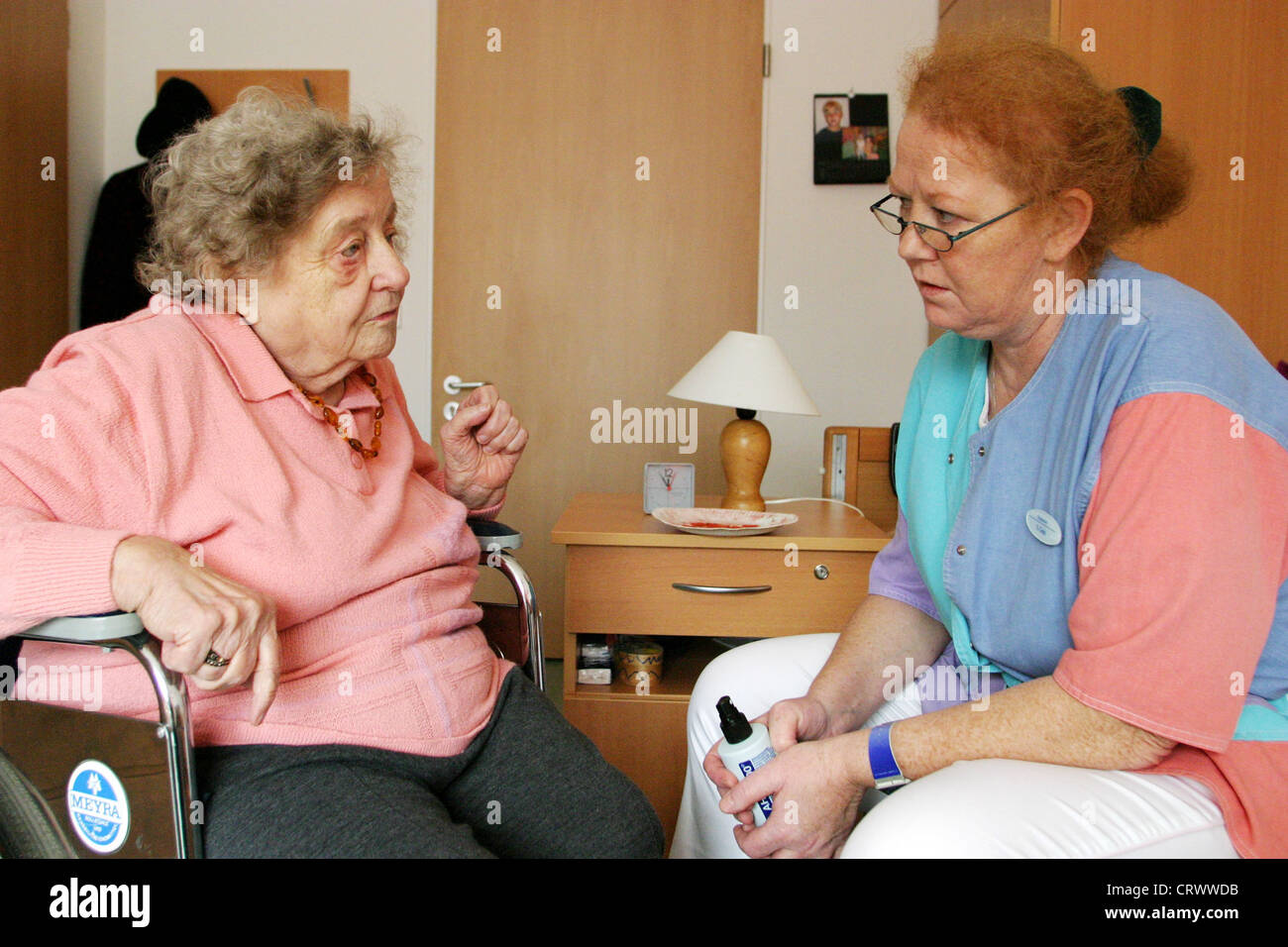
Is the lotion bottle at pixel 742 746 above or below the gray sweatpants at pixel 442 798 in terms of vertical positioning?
above

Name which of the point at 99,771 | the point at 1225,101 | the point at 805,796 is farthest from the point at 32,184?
the point at 1225,101

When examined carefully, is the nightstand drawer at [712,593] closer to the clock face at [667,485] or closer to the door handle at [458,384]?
the clock face at [667,485]

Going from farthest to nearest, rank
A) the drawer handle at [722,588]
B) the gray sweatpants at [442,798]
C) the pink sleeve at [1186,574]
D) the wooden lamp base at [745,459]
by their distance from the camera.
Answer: the wooden lamp base at [745,459] < the drawer handle at [722,588] < the gray sweatpants at [442,798] < the pink sleeve at [1186,574]

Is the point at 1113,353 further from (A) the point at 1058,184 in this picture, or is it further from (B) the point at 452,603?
(B) the point at 452,603

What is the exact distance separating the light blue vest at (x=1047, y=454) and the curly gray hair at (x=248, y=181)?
79 centimetres

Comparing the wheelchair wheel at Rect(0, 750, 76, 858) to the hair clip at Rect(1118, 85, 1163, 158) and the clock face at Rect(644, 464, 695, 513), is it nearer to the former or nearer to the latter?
the hair clip at Rect(1118, 85, 1163, 158)

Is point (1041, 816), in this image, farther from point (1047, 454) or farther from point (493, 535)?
point (493, 535)

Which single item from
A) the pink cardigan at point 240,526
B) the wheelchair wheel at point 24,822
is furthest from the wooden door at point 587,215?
the wheelchair wheel at point 24,822

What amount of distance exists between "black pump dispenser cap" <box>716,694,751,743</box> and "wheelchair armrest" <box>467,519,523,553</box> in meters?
0.48

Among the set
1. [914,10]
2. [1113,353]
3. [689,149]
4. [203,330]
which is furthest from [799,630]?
[914,10]

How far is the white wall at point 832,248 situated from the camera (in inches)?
129

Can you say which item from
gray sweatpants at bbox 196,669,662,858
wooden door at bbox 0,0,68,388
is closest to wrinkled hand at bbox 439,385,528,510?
gray sweatpants at bbox 196,669,662,858

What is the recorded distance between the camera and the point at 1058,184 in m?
1.03

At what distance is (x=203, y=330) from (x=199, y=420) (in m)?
0.13
